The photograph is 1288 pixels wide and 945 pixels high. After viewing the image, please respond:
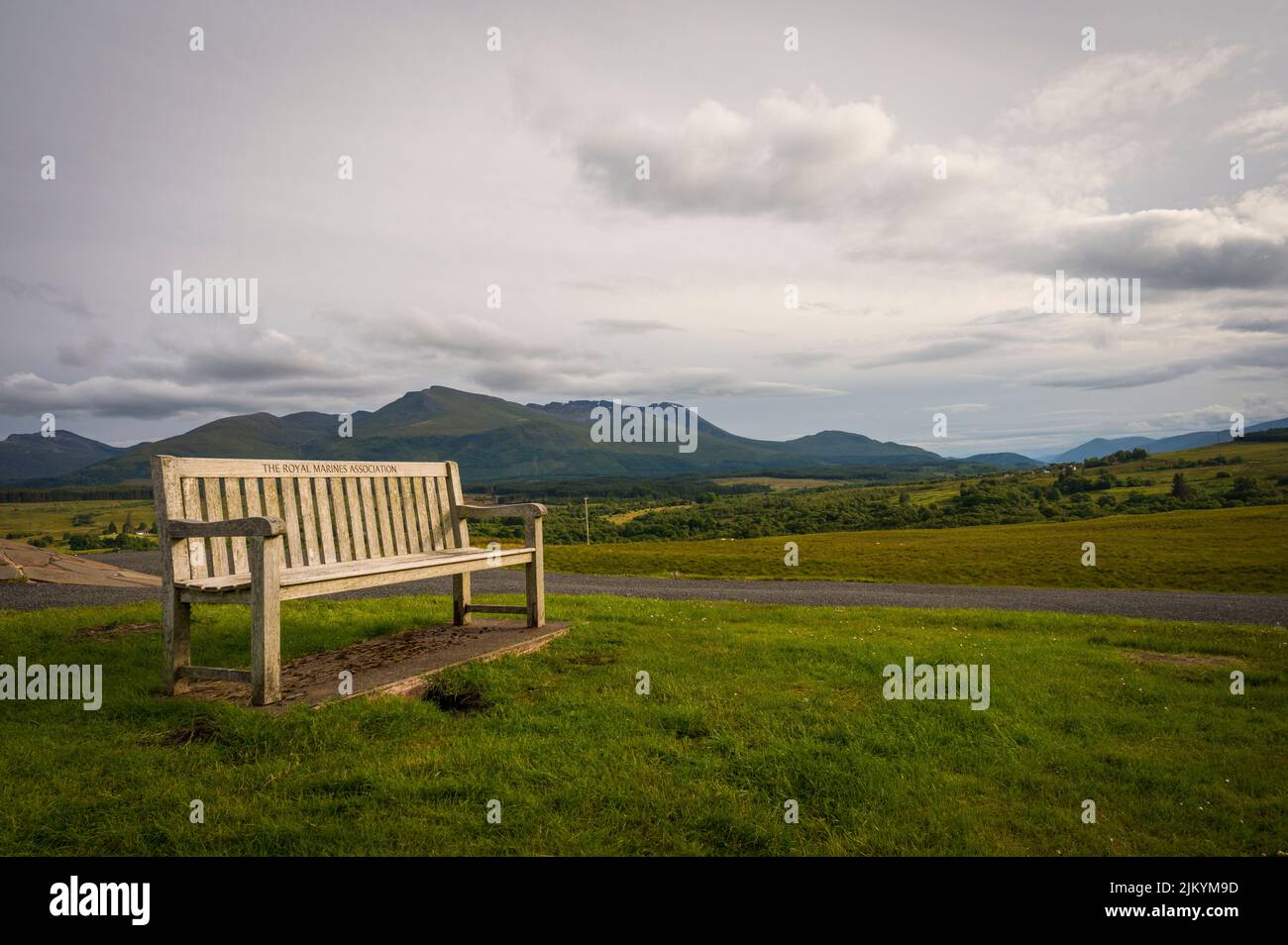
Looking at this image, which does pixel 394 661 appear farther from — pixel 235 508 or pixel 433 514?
pixel 433 514

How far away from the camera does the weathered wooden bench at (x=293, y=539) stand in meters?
5.66

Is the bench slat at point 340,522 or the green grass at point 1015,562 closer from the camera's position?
the bench slat at point 340,522

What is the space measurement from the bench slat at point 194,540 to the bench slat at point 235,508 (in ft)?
0.78

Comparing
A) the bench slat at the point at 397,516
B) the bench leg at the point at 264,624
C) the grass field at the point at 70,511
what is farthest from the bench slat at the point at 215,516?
the grass field at the point at 70,511

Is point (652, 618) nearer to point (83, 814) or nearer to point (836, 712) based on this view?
point (836, 712)

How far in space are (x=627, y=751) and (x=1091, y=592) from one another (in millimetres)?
19906

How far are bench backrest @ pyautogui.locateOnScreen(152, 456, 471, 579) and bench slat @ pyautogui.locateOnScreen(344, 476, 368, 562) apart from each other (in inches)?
0.4

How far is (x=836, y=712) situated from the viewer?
590 cm

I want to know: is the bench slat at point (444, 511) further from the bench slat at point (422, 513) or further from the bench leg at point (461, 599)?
the bench leg at point (461, 599)

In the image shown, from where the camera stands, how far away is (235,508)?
21.2 feet

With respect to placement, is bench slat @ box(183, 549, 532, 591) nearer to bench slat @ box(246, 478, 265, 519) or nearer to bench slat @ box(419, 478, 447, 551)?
bench slat @ box(419, 478, 447, 551)

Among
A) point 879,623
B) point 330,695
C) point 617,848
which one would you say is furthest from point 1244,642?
point 330,695

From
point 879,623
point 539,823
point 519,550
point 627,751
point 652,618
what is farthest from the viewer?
point 879,623

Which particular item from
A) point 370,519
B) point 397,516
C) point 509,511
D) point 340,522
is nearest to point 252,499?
point 340,522
